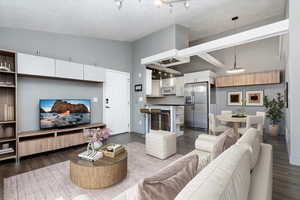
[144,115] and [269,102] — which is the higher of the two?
[269,102]

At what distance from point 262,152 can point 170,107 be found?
2941 mm

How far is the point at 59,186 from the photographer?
1.97m

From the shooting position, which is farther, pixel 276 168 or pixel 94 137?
pixel 276 168

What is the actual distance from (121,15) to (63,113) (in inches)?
110

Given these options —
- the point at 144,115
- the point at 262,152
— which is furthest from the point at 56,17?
the point at 262,152

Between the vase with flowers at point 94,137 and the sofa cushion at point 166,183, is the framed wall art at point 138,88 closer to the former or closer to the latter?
the vase with flowers at point 94,137

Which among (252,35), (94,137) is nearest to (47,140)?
(94,137)

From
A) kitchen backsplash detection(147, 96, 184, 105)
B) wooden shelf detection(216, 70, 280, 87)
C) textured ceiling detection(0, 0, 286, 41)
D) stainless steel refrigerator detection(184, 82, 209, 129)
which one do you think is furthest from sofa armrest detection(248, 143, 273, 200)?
kitchen backsplash detection(147, 96, 184, 105)

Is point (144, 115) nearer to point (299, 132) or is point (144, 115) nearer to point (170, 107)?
point (170, 107)

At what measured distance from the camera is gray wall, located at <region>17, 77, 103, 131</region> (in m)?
3.18

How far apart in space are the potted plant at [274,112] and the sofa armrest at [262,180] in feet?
14.0

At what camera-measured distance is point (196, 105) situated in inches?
237

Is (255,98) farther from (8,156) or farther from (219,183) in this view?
(8,156)

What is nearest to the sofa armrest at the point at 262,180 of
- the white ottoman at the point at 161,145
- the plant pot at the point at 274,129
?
the white ottoman at the point at 161,145
